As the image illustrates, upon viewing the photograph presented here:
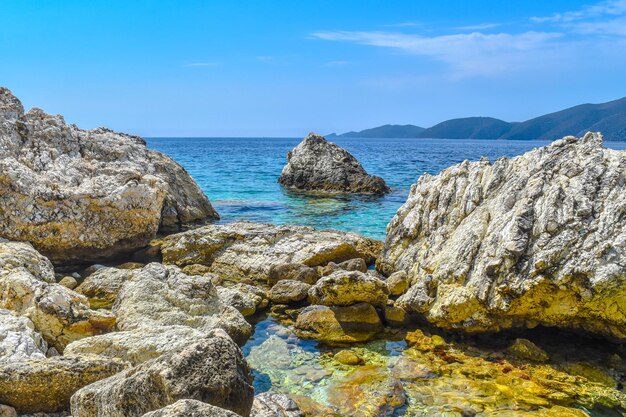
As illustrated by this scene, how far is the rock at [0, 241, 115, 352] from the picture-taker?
357 inches

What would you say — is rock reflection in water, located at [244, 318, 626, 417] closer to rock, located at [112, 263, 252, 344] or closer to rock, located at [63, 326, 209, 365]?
rock, located at [112, 263, 252, 344]

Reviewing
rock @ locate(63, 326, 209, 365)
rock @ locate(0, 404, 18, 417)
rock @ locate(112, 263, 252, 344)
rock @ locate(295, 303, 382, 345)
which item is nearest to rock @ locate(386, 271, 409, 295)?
rock @ locate(295, 303, 382, 345)

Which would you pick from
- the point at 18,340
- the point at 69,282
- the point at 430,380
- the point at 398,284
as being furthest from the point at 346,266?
the point at 18,340

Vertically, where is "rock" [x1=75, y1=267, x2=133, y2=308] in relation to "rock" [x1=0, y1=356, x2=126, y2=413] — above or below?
below

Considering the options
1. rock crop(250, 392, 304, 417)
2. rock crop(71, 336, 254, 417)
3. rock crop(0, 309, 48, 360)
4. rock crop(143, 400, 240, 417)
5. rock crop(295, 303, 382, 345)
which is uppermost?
rock crop(143, 400, 240, 417)

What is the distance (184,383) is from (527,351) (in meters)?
7.13

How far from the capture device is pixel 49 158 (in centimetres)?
1645

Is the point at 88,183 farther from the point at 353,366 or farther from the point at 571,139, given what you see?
the point at 571,139

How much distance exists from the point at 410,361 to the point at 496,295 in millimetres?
2163

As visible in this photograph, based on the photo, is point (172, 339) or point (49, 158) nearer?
point (172, 339)

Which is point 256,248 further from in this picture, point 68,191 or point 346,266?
point 68,191

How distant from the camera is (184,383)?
16.7ft

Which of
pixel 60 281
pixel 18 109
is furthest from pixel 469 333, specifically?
pixel 18 109

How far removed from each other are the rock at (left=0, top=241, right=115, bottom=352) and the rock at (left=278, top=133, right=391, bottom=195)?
2914 centimetres
